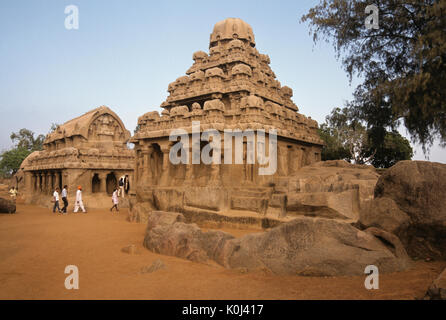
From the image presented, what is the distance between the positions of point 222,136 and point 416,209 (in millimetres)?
7786

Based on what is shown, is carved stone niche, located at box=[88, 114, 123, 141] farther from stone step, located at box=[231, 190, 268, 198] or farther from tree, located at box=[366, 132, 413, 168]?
tree, located at box=[366, 132, 413, 168]

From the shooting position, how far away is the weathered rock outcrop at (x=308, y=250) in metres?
5.09

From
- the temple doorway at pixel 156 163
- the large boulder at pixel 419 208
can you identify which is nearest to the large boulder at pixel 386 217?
the large boulder at pixel 419 208

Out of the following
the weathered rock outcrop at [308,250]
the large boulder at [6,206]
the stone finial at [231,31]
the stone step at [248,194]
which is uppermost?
the stone finial at [231,31]

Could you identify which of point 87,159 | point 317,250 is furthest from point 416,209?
point 87,159

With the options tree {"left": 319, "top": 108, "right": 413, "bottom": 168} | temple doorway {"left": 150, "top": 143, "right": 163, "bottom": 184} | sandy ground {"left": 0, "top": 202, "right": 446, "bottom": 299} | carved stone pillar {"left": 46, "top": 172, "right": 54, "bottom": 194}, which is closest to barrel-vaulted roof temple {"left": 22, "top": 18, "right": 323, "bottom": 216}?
temple doorway {"left": 150, "top": 143, "right": 163, "bottom": 184}

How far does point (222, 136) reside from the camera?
40.6 ft

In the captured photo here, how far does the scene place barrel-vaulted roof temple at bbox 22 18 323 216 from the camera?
1180 centimetres

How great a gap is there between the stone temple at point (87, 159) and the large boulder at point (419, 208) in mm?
19340

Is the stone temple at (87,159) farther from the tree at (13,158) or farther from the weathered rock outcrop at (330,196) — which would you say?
the tree at (13,158)

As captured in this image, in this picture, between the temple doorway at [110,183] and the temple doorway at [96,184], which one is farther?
the temple doorway at [110,183]

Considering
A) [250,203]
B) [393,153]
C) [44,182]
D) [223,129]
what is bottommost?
[250,203]

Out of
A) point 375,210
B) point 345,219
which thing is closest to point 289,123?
point 345,219

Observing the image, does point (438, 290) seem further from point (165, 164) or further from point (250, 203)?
point (165, 164)
